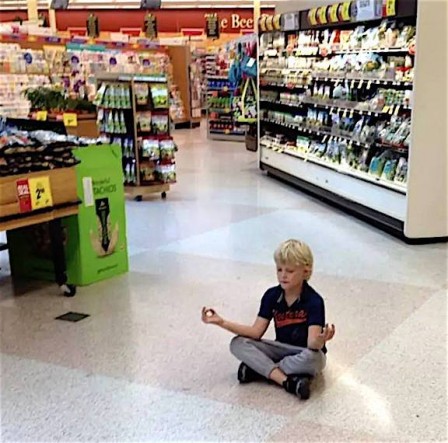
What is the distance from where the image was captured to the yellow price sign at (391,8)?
19.2 ft

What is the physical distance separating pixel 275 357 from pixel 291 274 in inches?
18.1

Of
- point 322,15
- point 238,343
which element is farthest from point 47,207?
point 322,15

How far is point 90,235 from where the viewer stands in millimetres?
4680

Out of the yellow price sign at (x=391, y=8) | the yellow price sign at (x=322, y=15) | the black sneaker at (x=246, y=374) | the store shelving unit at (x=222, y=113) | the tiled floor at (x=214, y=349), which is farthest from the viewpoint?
the store shelving unit at (x=222, y=113)

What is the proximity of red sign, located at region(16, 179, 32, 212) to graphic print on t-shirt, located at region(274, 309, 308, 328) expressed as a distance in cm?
180

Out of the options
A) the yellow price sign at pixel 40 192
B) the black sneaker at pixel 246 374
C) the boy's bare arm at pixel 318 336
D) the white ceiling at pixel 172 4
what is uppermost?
the white ceiling at pixel 172 4

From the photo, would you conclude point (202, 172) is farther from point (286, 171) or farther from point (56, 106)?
point (56, 106)

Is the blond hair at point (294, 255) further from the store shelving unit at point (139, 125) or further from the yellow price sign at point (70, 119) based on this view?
the yellow price sign at point (70, 119)

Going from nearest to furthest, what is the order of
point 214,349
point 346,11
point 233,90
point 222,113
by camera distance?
point 214,349 → point 346,11 → point 233,90 → point 222,113

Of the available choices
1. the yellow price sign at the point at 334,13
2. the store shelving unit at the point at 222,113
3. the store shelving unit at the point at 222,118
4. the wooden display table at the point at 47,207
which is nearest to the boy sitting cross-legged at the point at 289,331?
the wooden display table at the point at 47,207

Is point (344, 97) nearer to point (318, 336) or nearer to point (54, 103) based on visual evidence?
point (54, 103)

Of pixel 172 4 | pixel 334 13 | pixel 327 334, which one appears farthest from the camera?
pixel 172 4

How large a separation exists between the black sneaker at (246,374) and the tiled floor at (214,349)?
0.15 ft

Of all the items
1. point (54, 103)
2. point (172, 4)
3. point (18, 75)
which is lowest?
point (54, 103)
